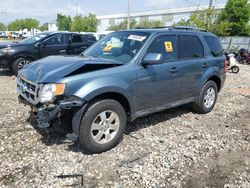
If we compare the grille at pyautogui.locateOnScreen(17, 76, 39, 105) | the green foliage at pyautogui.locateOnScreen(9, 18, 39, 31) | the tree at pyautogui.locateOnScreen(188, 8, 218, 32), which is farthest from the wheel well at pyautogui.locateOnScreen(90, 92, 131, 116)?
the green foliage at pyautogui.locateOnScreen(9, 18, 39, 31)

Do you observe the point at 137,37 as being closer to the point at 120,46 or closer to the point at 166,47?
the point at 120,46

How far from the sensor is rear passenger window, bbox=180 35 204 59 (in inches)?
195

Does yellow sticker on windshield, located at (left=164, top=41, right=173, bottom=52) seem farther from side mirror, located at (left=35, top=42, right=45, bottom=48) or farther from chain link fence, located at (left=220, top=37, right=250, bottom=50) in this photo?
chain link fence, located at (left=220, top=37, right=250, bottom=50)

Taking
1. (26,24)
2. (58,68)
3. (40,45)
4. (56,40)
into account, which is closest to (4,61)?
(40,45)

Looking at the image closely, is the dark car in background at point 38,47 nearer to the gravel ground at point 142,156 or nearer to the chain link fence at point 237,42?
the gravel ground at point 142,156

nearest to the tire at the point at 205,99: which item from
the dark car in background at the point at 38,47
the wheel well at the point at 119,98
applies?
the wheel well at the point at 119,98

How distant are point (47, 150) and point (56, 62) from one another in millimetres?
1345

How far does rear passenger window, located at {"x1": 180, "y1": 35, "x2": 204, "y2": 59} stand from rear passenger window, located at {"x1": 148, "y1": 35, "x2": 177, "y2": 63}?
23 cm

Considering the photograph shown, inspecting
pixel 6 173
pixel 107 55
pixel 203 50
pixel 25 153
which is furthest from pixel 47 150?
pixel 203 50

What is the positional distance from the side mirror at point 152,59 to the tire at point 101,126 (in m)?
0.81

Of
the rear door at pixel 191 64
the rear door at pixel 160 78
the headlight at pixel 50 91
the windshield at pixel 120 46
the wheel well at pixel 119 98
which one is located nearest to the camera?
the headlight at pixel 50 91

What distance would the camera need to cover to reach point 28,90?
371 centimetres

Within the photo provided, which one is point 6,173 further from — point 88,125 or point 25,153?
A: point 88,125

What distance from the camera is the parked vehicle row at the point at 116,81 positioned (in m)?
3.40
